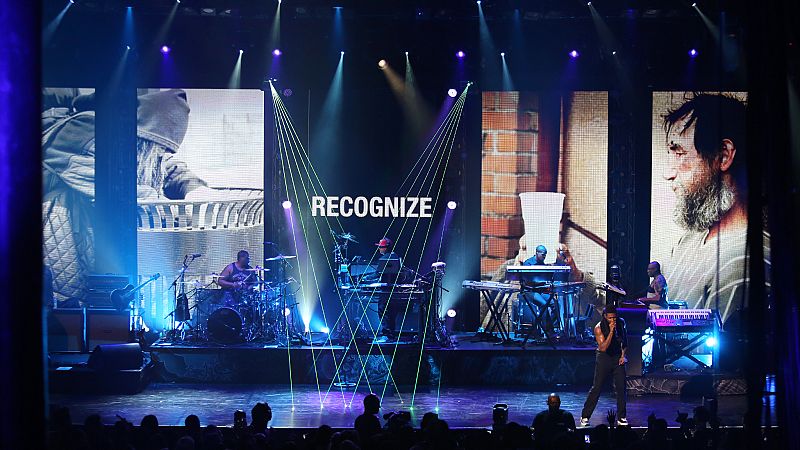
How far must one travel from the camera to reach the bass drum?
47.9ft


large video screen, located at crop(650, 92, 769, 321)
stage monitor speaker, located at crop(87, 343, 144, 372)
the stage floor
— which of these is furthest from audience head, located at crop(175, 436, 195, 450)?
large video screen, located at crop(650, 92, 769, 321)

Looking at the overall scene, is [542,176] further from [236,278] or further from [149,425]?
[149,425]

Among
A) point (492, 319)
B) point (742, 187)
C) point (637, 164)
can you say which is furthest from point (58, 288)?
point (742, 187)

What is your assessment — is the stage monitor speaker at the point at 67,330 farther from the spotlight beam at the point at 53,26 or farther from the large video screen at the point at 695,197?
the large video screen at the point at 695,197

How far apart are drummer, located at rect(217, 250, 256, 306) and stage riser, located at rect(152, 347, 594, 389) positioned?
1.03 metres

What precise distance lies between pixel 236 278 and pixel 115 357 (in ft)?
8.01

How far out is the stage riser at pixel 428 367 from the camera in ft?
47.4

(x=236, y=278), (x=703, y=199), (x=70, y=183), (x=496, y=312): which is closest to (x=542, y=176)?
(x=496, y=312)

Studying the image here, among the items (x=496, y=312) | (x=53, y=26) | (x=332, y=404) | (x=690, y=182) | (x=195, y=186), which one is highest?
(x=53, y=26)

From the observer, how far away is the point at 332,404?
43.1 ft

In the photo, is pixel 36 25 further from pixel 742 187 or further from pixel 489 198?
pixel 742 187

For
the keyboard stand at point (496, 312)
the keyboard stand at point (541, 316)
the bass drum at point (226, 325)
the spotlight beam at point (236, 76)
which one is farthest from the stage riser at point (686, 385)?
the spotlight beam at point (236, 76)

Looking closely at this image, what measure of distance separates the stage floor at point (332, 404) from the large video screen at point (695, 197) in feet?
11.4

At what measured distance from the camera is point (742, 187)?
55.5 ft
